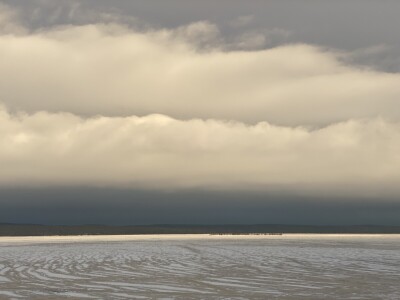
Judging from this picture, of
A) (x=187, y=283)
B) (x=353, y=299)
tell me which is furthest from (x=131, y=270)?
(x=353, y=299)

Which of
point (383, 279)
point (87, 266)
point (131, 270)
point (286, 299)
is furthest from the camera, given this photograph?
point (87, 266)

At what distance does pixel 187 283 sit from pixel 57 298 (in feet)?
19.1

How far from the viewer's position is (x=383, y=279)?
24.5 metres

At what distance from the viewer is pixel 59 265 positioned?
3312cm

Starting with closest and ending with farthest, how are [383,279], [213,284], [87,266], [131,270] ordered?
[213,284], [383,279], [131,270], [87,266]

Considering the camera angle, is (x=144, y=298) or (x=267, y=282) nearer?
(x=144, y=298)

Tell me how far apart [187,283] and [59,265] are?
42.2 ft

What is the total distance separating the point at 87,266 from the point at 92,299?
1470 cm

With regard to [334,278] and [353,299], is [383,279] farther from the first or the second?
[353,299]

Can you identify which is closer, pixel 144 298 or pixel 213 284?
pixel 144 298

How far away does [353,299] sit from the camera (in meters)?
18.1

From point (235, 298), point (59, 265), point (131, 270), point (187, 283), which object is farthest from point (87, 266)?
point (235, 298)

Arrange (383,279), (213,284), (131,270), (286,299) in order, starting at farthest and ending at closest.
A: (131,270) → (383,279) → (213,284) → (286,299)

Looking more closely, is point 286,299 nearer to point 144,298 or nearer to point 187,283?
point 144,298
